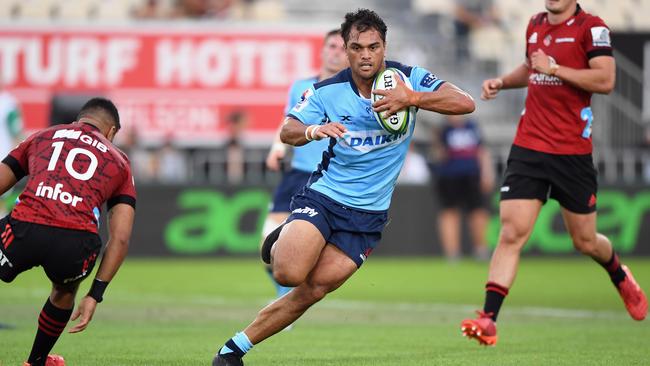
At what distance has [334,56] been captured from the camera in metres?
11.9

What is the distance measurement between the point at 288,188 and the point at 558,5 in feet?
11.8

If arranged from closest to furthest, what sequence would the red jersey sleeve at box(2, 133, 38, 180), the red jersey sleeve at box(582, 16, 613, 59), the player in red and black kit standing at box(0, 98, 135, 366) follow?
the player in red and black kit standing at box(0, 98, 135, 366) → the red jersey sleeve at box(2, 133, 38, 180) → the red jersey sleeve at box(582, 16, 613, 59)

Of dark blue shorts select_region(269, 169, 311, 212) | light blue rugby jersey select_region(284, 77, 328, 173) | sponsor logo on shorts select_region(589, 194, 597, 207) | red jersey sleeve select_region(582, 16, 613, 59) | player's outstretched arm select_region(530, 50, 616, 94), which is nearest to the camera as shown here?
player's outstretched arm select_region(530, 50, 616, 94)

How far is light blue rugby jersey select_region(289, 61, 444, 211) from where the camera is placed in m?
8.22

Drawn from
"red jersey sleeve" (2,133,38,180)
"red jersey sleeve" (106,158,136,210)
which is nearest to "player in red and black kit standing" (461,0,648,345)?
"red jersey sleeve" (106,158,136,210)

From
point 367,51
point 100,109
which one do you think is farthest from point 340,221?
point 100,109

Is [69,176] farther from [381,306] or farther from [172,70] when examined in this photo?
[172,70]

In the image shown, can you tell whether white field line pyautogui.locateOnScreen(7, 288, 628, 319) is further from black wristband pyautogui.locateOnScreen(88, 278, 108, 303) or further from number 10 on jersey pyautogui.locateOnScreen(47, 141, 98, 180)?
number 10 on jersey pyautogui.locateOnScreen(47, 141, 98, 180)

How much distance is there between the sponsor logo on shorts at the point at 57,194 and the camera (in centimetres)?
759

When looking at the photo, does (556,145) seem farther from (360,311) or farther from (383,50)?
(360,311)

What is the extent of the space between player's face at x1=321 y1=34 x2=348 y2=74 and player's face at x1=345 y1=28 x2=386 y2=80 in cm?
366

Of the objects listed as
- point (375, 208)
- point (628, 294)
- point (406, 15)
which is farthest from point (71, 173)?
point (406, 15)

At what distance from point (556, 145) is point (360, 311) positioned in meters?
4.66

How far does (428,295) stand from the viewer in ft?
A: 52.4
